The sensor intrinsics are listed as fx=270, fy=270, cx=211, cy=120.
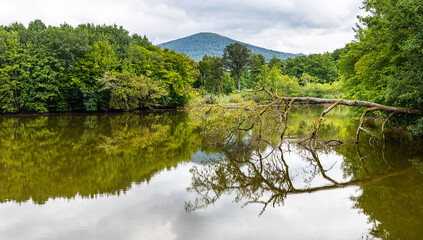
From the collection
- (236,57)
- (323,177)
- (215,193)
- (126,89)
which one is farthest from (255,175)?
(236,57)

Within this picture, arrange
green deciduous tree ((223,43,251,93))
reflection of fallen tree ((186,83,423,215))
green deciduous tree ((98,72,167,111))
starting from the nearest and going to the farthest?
reflection of fallen tree ((186,83,423,215)), green deciduous tree ((98,72,167,111)), green deciduous tree ((223,43,251,93))

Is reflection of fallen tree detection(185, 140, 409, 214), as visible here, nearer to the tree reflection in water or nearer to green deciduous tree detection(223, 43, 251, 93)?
the tree reflection in water

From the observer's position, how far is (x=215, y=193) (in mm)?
6000

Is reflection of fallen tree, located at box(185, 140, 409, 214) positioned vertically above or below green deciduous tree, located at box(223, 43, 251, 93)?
below

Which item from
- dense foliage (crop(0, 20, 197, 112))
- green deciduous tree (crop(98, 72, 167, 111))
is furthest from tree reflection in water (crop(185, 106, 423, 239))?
dense foliage (crop(0, 20, 197, 112))

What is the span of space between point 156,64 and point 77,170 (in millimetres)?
33047

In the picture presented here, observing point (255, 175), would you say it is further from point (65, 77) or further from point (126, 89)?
point (65, 77)

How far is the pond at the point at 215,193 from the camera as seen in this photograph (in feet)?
14.4

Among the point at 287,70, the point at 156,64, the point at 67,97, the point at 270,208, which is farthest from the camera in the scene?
the point at 287,70

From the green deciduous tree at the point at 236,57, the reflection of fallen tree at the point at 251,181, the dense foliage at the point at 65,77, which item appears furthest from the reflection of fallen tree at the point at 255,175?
the green deciduous tree at the point at 236,57

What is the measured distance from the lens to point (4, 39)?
31812mm

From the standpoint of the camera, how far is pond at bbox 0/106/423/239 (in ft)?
14.4

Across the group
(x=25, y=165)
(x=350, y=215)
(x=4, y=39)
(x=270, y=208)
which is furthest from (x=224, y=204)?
(x=4, y=39)

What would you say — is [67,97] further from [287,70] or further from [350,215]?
[287,70]
